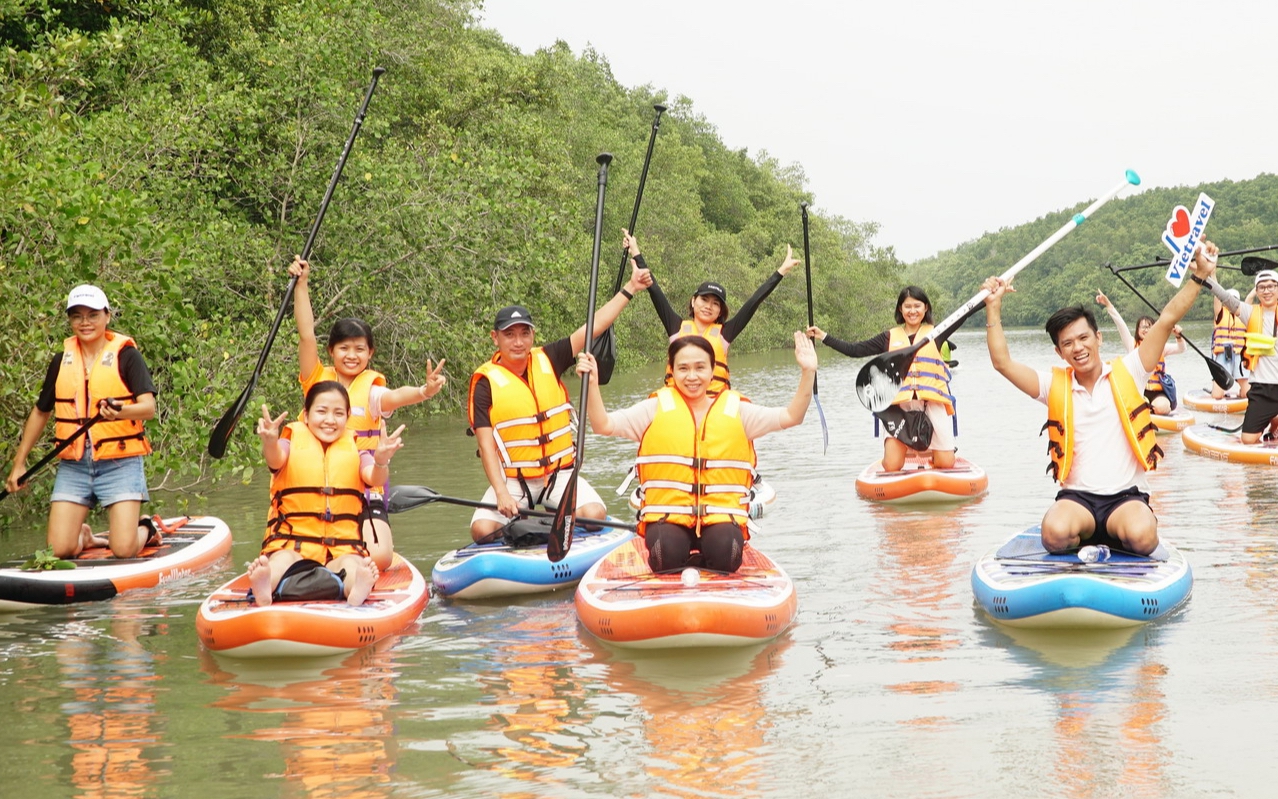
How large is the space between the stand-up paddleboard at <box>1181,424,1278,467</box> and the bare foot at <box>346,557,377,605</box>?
333 inches

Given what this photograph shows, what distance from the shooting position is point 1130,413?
600cm

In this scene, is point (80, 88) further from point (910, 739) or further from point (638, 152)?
point (638, 152)

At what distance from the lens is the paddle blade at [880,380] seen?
7.39 meters

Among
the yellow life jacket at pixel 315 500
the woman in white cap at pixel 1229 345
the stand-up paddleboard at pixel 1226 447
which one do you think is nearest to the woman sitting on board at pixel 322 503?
the yellow life jacket at pixel 315 500

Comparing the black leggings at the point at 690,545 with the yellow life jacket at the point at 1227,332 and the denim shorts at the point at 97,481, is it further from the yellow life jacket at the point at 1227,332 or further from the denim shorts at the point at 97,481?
the yellow life jacket at the point at 1227,332

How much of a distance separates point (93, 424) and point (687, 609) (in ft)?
11.8

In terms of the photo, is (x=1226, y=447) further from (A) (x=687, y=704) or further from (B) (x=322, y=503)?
(B) (x=322, y=503)

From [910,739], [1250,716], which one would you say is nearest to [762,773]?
[910,739]

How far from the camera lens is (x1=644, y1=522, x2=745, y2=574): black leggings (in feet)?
19.8

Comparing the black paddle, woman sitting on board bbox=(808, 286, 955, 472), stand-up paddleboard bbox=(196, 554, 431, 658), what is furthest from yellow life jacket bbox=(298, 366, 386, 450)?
woman sitting on board bbox=(808, 286, 955, 472)

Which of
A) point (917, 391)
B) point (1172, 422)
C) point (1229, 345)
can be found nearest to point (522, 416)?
point (917, 391)

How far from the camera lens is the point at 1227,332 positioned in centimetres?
1553

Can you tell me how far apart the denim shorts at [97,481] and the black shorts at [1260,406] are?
30.2 feet

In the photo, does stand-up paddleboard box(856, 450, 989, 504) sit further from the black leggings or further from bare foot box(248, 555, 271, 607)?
bare foot box(248, 555, 271, 607)
